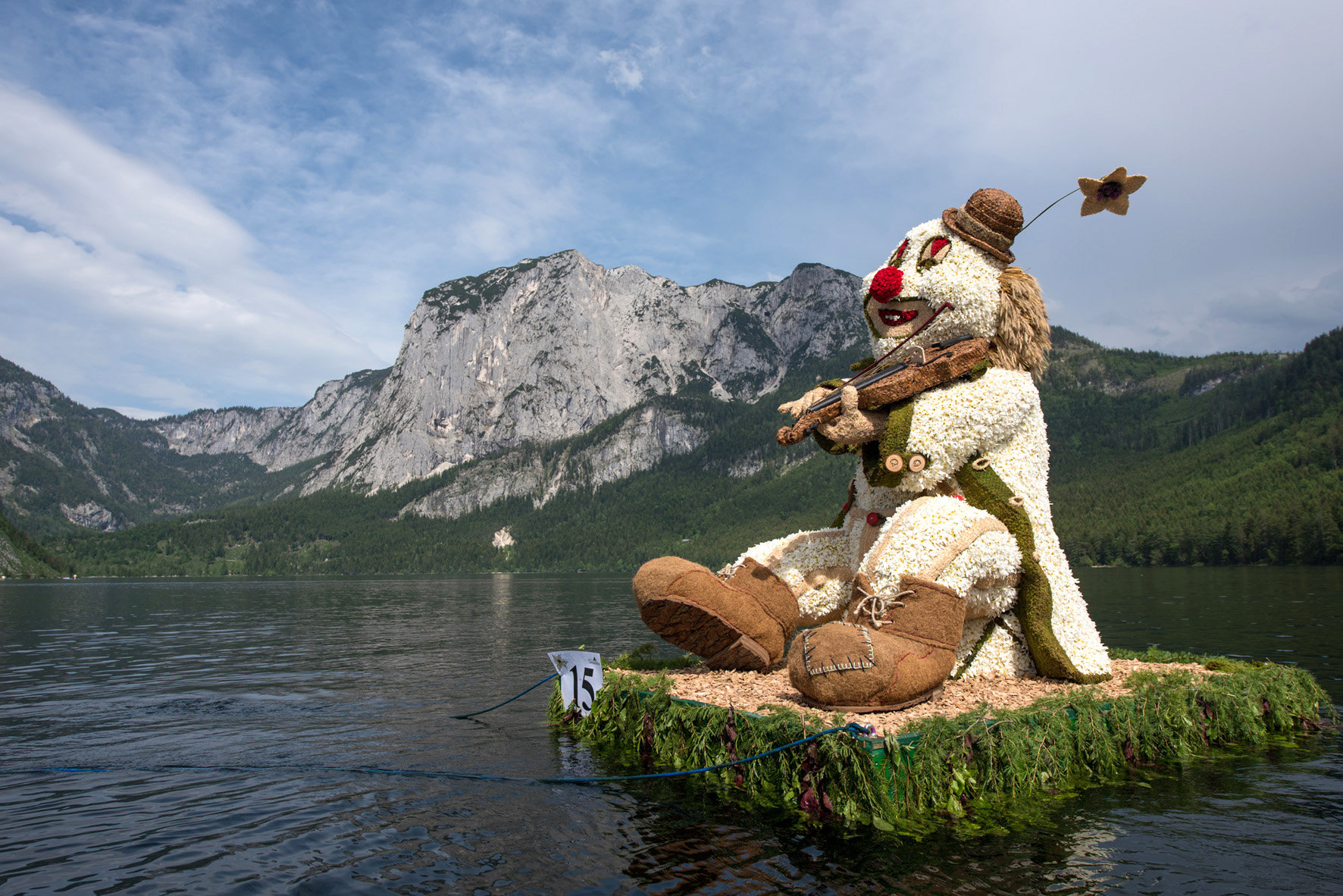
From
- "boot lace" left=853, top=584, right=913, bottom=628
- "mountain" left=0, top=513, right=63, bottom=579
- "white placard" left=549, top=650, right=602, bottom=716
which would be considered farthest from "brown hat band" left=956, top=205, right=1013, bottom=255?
"mountain" left=0, top=513, right=63, bottom=579

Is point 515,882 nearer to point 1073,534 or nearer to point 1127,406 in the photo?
point 1073,534

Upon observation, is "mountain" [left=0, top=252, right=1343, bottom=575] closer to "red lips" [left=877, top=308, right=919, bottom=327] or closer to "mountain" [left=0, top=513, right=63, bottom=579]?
"mountain" [left=0, top=513, right=63, bottom=579]

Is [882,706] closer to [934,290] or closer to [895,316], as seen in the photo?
[895,316]

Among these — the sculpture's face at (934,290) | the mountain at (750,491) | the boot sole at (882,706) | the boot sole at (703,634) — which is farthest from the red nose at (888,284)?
the mountain at (750,491)

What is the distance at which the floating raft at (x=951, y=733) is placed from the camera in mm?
5676

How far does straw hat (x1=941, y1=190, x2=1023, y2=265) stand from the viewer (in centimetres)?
761

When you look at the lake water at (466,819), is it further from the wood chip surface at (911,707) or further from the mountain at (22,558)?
the mountain at (22,558)

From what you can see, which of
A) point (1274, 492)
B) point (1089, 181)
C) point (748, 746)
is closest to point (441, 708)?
point (748, 746)

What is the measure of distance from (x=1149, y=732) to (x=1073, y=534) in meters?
85.4

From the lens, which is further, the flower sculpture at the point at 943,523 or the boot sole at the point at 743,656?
the boot sole at the point at 743,656

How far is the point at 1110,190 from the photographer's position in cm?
761

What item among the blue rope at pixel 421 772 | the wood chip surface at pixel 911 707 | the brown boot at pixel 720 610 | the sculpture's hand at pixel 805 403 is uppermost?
the sculpture's hand at pixel 805 403

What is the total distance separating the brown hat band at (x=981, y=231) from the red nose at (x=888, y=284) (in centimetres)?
75

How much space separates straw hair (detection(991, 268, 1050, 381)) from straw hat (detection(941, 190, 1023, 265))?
1.07ft
